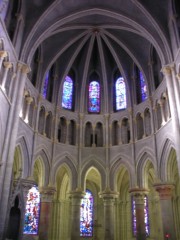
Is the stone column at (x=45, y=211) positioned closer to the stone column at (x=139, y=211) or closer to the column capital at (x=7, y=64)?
the stone column at (x=139, y=211)

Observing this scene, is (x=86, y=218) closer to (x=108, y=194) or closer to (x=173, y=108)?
(x=108, y=194)

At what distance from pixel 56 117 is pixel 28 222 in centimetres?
952

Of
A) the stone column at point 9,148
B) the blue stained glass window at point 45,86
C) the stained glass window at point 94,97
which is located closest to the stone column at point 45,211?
the stone column at point 9,148

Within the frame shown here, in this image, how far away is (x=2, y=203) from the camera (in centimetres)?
1598

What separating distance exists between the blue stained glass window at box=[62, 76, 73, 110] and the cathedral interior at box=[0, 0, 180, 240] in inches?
4.4

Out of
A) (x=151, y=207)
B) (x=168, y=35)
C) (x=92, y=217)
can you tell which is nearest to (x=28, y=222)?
(x=92, y=217)

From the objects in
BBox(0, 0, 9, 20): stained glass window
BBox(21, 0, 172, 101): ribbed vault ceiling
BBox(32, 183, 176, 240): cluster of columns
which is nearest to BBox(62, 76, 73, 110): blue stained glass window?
BBox(21, 0, 172, 101): ribbed vault ceiling

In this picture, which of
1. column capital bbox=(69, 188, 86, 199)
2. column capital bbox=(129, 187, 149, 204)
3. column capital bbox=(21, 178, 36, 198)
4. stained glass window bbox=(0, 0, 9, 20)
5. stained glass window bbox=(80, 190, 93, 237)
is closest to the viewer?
stained glass window bbox=(0, 0, 9, 20)

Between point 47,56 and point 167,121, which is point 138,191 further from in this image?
point 47,56

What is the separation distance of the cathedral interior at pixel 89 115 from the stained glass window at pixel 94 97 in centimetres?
10

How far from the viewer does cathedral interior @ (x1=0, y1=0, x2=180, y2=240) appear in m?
19.4

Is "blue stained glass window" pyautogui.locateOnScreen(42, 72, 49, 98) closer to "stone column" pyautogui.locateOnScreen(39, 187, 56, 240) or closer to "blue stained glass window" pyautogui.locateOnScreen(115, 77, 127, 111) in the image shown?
"blue stained glass window" pyautogui.locateOnScreen(115, 77, 127, 111)

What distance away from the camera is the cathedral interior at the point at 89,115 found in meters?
19.4

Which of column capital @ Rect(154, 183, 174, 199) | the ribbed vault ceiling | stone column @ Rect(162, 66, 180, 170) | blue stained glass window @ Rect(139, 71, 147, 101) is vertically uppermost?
the ribbed vault ceiling
